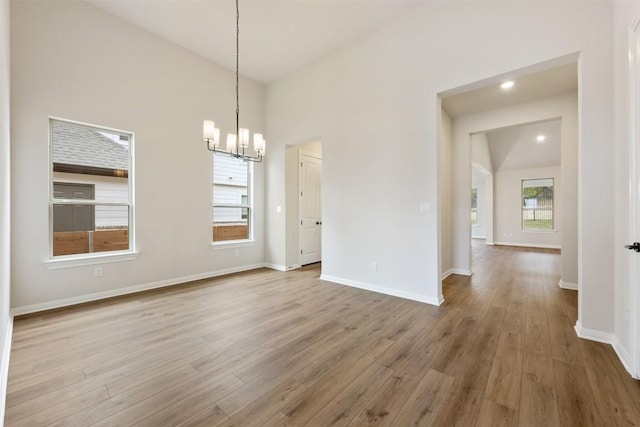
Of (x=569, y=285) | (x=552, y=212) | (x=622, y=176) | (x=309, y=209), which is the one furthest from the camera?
(x=552, y=212)

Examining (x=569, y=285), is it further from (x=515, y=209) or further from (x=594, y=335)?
(x=515, y=209)

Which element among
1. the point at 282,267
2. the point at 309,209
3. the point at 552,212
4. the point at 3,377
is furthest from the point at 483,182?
the point at 3,377

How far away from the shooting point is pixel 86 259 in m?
3.42

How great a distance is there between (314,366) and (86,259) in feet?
11.2

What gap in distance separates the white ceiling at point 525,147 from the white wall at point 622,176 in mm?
5124

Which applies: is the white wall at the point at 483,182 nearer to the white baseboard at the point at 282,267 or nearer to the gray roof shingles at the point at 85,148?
the white baseboard at the point at 282,267

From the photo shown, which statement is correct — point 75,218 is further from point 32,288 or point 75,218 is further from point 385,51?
point 385,51

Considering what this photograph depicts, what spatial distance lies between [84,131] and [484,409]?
516cm

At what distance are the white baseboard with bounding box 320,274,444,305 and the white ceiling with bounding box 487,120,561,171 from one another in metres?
5.68

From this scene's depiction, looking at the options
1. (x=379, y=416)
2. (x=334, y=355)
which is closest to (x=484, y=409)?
(x=379, y=416)

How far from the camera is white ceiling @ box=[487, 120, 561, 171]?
7.07 metres

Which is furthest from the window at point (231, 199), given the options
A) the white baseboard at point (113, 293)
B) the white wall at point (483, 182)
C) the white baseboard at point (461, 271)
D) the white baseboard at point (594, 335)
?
the white wall at point (483, 182)

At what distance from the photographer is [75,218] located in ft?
11.3

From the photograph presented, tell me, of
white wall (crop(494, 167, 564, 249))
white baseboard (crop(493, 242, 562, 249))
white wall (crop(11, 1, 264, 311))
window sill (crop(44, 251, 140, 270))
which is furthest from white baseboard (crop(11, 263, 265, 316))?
white wall (crop(494, 167, 564, 249))
